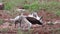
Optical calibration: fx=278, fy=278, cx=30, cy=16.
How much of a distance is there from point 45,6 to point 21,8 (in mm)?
820

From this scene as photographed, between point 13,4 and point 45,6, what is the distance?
1096 millimetres

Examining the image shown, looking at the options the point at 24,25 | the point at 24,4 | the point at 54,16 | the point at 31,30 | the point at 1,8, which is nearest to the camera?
the point at 31,30

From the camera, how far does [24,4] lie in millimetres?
9812

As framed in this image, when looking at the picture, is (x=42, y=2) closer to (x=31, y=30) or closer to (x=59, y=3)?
(x=59, y=3)

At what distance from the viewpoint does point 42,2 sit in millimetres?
10016

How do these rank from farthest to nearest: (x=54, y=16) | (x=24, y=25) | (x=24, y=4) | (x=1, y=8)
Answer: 1. (x=24, y=4)
2. (x=1, y=8)
3. (x=54, y=16)
4. (x=24, y=25)

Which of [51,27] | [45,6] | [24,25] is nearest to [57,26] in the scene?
[51,27]

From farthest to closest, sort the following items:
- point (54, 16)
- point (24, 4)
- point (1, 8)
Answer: point (24, 4), point (1, 8), point (54, 16)

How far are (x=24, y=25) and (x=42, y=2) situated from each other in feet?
11.6

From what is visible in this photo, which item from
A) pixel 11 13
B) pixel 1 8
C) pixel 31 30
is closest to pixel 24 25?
pixel 31 30

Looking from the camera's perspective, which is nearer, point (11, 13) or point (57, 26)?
point (57, 26)

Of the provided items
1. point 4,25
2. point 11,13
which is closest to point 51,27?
point 4,25

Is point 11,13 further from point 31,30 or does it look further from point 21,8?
point 31,30

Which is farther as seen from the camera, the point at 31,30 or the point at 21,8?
the point at 21,8
